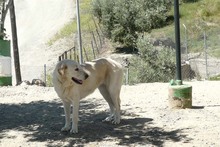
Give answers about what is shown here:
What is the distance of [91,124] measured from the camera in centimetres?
827

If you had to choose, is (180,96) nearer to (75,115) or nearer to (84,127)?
(84,127)

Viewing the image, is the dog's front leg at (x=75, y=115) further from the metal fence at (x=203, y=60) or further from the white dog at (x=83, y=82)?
the metal fence at (x=203, y=60)

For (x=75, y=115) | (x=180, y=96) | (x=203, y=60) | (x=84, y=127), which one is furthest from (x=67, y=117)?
(x=203, y=60)

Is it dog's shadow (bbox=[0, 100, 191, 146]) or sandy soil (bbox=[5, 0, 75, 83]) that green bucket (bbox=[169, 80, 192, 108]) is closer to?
dog's shadow (bbox=[0, 100, 191, 146])

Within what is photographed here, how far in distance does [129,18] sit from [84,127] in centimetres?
2290

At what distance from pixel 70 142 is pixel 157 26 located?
2684 centimetres

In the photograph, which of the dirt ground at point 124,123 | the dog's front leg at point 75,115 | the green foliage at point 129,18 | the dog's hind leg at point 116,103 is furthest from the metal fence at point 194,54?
the dog's front leg at point 75,115

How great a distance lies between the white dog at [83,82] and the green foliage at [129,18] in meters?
21.1

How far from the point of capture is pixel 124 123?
8.29 m

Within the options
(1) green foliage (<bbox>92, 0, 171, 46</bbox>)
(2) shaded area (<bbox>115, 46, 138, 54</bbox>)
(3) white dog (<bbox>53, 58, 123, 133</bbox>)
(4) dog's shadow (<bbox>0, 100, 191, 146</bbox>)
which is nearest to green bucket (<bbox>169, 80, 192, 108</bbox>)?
(4) dog's shadow (<bbox>0, 100, 191, 146</bbox>)

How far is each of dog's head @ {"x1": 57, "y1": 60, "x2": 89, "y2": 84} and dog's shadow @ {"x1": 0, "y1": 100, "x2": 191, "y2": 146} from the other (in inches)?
40.2

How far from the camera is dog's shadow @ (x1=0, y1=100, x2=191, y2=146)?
727 cm

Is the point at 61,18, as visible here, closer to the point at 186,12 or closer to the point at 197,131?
the point at 186,12

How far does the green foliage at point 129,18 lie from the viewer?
30.3 metres
